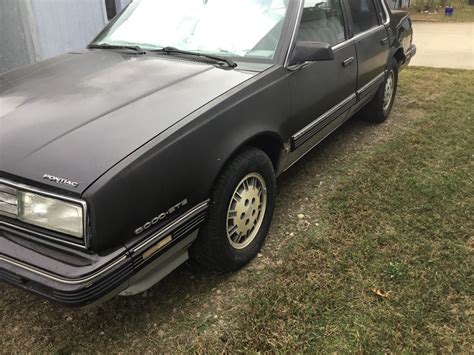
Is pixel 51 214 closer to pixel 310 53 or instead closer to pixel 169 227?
pixel 169 227

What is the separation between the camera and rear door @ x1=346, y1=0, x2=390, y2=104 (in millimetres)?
3883

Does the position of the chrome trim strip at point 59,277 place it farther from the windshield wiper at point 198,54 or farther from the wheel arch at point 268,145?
the windshield wiper at point 198,54

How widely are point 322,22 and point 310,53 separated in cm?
78

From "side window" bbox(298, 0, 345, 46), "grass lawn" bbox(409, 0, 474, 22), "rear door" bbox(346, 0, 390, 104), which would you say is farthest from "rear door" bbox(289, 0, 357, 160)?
"grass lawn" bbox(409, 0, 474, 22)

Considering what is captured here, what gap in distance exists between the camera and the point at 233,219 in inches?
101

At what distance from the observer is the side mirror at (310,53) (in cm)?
278

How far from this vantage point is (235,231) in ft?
8.60

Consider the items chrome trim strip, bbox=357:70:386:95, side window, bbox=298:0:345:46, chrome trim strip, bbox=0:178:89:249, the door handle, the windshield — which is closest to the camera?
chrome trim strip, bbox=0:178:89:249

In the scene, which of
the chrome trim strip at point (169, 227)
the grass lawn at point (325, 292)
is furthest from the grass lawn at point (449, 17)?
the chrome trim strip at point (169, 227)

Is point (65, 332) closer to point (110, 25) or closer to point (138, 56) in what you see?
point (138, 56)

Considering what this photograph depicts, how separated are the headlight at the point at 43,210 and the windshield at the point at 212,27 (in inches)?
58.3

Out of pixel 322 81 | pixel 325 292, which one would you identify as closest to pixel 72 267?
pixel 325 292

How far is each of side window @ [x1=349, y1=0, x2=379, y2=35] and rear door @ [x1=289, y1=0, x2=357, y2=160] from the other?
0.22 m

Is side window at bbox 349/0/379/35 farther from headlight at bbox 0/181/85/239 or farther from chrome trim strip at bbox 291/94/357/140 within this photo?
headlight at bbox 0/181/85/239
